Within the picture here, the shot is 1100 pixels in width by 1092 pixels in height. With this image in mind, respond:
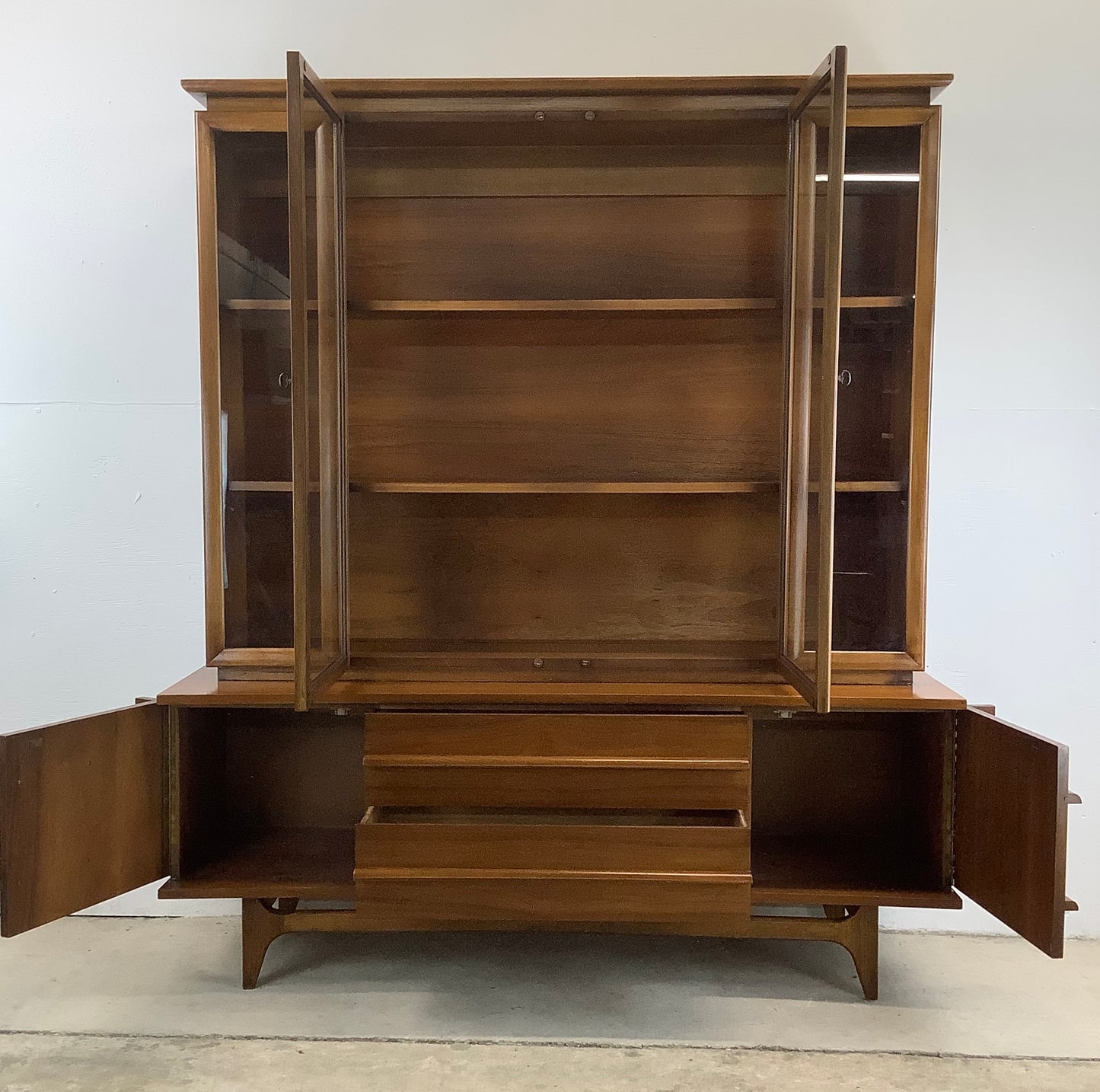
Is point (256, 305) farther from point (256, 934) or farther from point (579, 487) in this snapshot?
point (256, 934)

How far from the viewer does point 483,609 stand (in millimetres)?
2053

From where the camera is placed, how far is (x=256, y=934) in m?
1.98

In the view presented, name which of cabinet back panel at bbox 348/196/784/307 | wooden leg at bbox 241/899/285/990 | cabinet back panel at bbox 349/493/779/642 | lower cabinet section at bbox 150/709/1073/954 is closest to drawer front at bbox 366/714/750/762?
lower cabinet section at bbox 150/709/1073/954

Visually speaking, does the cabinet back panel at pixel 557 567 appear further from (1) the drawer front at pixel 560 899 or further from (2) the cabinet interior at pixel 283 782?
(1) the drawer front at pixel 560 899

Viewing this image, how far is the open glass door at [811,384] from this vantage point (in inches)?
60.9

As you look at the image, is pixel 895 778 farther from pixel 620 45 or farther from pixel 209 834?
pixel 620 45

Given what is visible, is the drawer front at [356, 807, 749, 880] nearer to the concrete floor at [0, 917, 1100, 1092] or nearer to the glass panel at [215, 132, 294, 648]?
the concrete floor at [0, 917, 1100, 1092]

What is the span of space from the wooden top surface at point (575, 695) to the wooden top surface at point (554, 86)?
1172mm

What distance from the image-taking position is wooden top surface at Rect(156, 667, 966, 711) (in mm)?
1790

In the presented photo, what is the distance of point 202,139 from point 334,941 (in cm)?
180

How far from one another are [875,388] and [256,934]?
1737 mm

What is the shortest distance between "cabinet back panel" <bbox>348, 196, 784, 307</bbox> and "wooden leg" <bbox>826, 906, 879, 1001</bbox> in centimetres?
134

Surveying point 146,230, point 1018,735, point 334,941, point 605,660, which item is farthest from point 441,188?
point 334,941

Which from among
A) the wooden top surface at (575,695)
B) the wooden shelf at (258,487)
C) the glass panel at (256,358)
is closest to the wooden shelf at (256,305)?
the glass panel at (256,358)
